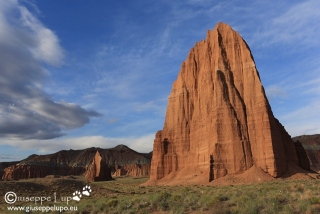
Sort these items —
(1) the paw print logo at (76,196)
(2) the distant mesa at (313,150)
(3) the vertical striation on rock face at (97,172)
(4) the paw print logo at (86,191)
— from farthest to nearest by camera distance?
(2) the distant mesa at (313,150) → (3) the vertical striation on rock face at (97,172) → (4) the paw print logo at (86,191) → (1) the paw print logo at (76,196)

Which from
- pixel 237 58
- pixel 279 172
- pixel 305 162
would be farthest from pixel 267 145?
pixel 237 58

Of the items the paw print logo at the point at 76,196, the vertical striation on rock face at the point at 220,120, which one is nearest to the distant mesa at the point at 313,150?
the vertical striation on rock face at the point at 220,120

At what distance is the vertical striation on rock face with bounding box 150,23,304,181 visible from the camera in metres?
48.8

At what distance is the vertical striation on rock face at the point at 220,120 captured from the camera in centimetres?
4881

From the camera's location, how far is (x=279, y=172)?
151ft

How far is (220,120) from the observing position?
172ft

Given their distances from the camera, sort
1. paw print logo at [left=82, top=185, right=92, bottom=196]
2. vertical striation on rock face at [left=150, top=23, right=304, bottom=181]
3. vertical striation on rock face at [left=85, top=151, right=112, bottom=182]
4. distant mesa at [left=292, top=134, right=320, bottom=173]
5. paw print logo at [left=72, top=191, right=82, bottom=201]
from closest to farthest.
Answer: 1. paw print logo at [left=72, top=191, right=82, bottom=201]
2. paw print logo at [left=82, top=185, right=92, bottom=196]
3. vertical striation on rock face at [left=150, top=23, right=304, bottom=181]
4. vertical striation on rock face at [left=85, top=151, right=112, bottom=182]
5. distant mesa at [left=292, top=134, right=320, bottom=173]

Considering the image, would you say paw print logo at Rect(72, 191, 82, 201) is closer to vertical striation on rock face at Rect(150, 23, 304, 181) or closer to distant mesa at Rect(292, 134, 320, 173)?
vertical striation on rock face at Rect(150, 23, 304, 181)

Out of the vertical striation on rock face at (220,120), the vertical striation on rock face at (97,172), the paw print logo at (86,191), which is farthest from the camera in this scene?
the vertical striation on rock face at (97,172)

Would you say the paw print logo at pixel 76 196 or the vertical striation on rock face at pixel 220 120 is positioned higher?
the vertical striation on rock face at pixel 220 120

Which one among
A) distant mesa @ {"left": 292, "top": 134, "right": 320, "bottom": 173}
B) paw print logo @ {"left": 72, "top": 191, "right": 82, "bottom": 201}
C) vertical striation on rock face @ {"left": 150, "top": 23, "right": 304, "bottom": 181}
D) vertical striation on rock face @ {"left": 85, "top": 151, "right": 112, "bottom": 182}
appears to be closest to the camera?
paw print logo @ {"left": 72, "top": 191, "right": 82, "bottom": 201}

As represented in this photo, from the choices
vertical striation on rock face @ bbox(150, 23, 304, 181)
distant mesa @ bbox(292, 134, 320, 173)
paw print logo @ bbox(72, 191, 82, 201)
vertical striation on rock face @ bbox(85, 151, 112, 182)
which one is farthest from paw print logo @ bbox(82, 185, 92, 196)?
distant mesa @ bbox(292, 134, 320, 173)

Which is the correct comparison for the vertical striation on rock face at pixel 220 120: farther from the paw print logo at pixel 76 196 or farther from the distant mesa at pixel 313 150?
the distant mesa at pixel 313 150

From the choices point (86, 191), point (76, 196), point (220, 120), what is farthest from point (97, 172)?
point (76, 196)
